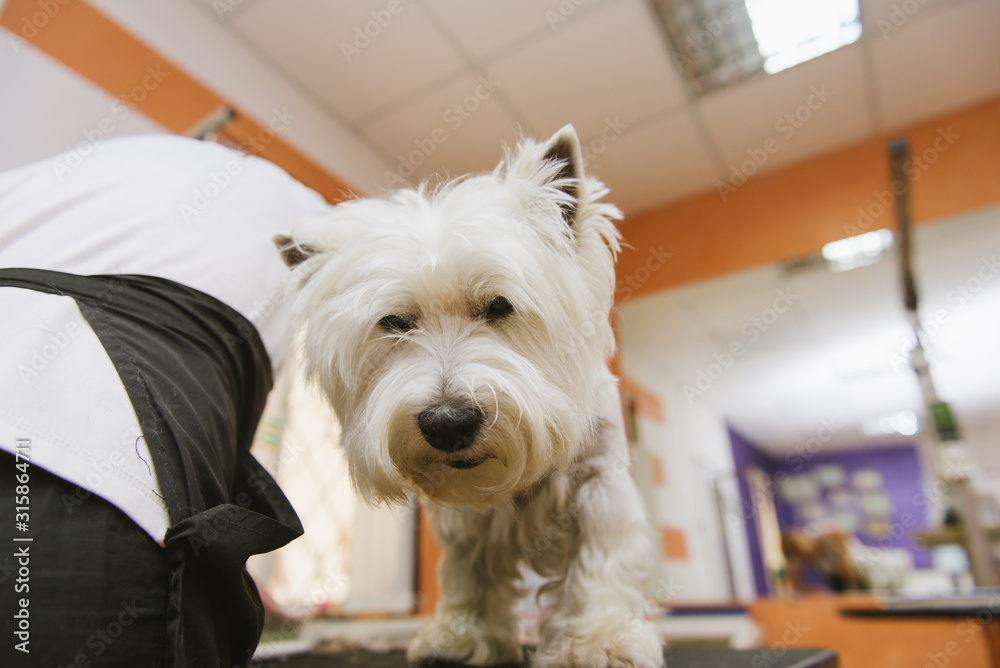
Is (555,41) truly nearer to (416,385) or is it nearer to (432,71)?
(432,71)

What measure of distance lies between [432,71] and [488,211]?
225 cm

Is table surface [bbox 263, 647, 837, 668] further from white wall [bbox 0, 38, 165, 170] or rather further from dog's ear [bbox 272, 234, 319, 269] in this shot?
white wall [bbox 0, 38, 165, 170]

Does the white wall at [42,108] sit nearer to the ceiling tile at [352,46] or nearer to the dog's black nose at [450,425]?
the ceiling tile at [352,46]

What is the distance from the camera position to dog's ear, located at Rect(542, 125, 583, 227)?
3.27 ft

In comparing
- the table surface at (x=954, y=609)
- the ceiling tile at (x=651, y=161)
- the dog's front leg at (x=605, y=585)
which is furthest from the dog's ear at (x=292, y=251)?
the ceiling tile at (x=651, y=161)

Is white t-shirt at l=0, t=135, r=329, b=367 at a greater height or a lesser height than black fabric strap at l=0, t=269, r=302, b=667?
greater

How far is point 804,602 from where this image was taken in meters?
3.05

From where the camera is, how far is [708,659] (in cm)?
104

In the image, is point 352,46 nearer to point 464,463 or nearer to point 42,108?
point 42,108

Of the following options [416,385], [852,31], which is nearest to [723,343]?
[852,31]

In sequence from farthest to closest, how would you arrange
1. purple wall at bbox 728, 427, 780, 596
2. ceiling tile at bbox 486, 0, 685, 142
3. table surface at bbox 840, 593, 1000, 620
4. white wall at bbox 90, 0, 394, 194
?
purple wall at bbox 728, 427, 780, 596 < ceiling tile at bbox 486, 0, 685, 142 < white wall at bbox 90, 0, 394, 194 < table surface at bbox 840, 593, 1000, 620

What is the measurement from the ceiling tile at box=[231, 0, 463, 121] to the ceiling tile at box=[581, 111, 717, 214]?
969 millimetres

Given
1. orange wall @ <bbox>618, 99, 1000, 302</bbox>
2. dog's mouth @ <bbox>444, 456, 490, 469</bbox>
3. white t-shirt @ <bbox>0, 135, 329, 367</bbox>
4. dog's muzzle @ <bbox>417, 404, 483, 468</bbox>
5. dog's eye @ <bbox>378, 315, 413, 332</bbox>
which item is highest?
orange wall @ <bbox>618, 99, 1000, 302</bbox>

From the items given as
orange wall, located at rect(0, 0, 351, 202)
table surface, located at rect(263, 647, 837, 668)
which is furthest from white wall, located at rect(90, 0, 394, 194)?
table surface, located at rect(263, 647, 837, 668)
